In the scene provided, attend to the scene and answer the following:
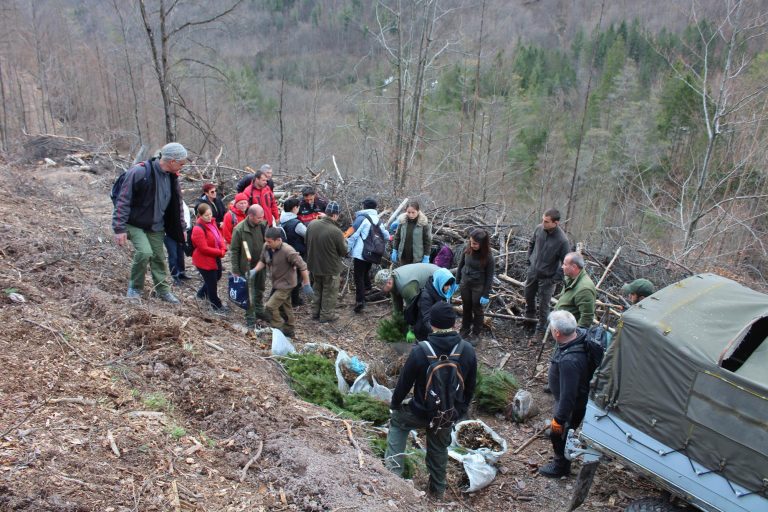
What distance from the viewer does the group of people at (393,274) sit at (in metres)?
4.02

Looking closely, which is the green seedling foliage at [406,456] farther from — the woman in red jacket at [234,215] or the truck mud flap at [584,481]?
the woman in red jacket at [234,215]

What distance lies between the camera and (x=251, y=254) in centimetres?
657

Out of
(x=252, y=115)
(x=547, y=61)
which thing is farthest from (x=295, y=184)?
(x=547, y=61)

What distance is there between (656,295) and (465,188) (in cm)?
1826

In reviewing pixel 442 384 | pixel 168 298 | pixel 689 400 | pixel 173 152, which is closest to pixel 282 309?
pixel 168 298

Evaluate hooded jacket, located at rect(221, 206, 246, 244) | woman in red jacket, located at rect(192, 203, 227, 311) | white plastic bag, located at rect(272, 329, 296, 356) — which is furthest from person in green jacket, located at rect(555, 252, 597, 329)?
hooded jacket, located at rect(221, 206, 246, 244)

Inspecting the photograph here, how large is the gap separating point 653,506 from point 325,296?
15.5ft

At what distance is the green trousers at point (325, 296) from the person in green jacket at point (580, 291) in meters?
3.23

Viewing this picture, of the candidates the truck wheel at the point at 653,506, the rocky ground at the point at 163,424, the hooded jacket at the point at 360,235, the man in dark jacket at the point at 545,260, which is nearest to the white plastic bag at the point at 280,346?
the rocky ground at the point at 163,424

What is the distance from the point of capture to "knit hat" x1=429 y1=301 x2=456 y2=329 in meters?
3.78

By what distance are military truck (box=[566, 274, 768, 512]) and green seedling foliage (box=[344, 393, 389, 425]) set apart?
1845 mm

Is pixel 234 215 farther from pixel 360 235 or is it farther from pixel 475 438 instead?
pixel 475 438

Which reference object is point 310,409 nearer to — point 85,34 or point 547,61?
point 85,34

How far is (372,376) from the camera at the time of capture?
18.2ft
